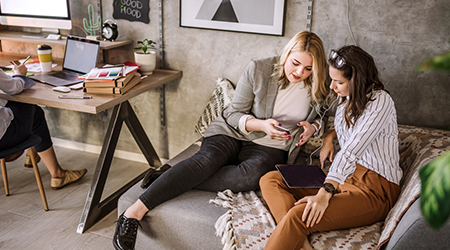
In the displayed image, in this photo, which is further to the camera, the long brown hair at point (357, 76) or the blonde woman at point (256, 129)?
the blonde woman at point (256, 129)

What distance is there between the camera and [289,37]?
2.11 meters

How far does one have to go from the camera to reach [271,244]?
1326 millimetres

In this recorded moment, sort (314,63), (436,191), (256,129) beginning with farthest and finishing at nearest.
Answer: (256,129), (314,63), (436,191)

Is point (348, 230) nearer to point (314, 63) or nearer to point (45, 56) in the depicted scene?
point (314, 63)

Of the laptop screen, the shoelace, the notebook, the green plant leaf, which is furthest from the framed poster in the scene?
the green plant leaf

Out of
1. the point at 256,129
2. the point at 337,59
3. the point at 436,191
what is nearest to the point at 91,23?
the point at 256,129

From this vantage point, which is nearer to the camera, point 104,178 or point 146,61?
point 104,178

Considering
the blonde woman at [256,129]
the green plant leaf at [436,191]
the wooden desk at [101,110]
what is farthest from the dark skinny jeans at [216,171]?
the green plant leaf at [436,191]

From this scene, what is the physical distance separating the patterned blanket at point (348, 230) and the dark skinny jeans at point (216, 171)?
7 cm

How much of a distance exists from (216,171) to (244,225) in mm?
371

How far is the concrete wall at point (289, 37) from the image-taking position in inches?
73.8

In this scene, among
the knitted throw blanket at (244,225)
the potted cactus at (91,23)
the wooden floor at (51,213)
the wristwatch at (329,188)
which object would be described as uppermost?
the potted cactus at (91,23)

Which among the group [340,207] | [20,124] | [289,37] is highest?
[289,37]

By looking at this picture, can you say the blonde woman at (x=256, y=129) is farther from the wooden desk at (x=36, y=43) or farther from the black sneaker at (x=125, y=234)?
the wooden desk at (x=36, y=43)
